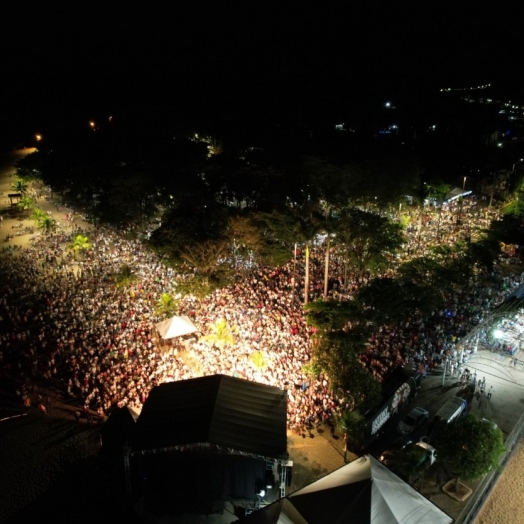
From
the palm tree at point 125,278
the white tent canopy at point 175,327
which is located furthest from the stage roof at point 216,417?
the palm tree at point 125,278

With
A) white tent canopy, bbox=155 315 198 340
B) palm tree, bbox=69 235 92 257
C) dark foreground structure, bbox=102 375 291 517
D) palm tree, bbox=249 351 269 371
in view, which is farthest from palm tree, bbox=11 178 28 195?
dark foreground structure, bbox=102 375 291 517

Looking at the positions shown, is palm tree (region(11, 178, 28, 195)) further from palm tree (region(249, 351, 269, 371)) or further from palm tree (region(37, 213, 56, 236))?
palm tree (region(249, 351, 269, 371))

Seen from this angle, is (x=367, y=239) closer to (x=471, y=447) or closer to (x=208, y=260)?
(x=208, y=260)

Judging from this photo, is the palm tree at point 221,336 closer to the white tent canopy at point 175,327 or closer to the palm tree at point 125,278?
the white tent canopy at point 175,327

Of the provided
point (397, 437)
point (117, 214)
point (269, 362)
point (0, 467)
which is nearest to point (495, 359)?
point (397, 437)

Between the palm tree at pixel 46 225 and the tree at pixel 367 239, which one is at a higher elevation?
the tree at pixel 367 239

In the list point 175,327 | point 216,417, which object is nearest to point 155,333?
point 175,327
